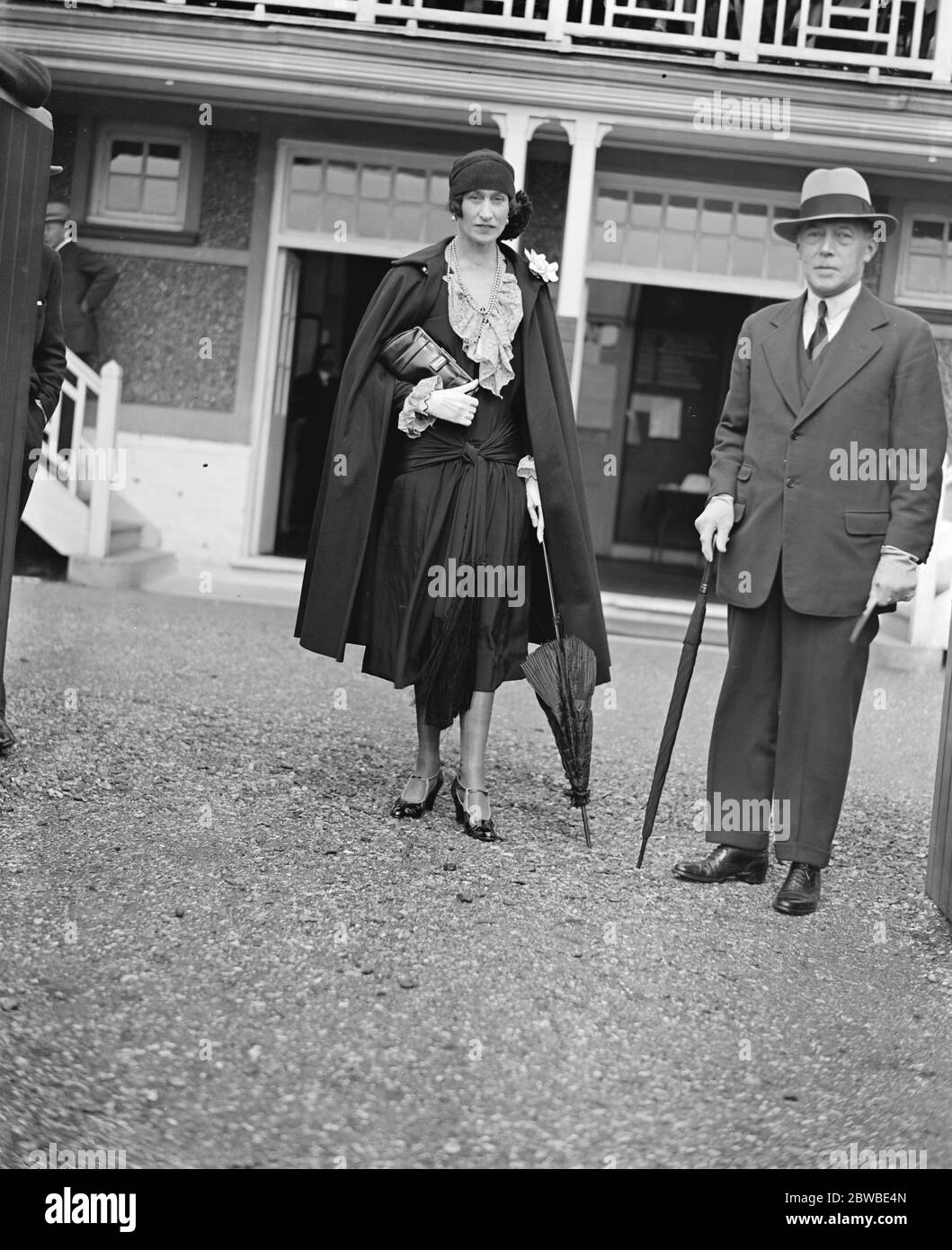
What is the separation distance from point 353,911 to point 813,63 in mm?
9154

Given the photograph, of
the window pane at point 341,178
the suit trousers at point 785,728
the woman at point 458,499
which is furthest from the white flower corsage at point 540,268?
the window pane at point 341,178

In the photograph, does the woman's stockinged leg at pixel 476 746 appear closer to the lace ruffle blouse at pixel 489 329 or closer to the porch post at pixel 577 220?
the lace ruffle blouse at pixel 489 329

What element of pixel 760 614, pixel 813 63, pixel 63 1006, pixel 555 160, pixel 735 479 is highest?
pixel 813 63

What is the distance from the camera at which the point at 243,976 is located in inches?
139

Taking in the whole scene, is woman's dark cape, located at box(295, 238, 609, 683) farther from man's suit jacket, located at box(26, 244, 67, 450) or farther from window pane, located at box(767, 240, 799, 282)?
window pane, located at box(767, 240, 799, 282)

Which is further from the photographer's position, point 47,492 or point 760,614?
point 47,492

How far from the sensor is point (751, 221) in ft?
37.8

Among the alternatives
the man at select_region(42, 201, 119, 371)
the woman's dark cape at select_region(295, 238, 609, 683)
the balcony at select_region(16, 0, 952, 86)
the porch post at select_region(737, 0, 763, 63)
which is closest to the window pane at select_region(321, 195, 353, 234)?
the balcony at select_region(16, 0, 952, 86)

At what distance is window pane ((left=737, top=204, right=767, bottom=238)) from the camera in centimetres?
1149

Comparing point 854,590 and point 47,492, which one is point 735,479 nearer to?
point 854,590

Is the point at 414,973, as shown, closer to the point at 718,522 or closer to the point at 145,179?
the point at 718,522

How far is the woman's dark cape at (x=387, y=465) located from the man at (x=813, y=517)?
1.91ft

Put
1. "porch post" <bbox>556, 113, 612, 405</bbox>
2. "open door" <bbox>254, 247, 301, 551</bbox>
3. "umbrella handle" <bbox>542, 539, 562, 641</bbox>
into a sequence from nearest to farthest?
→ "umbrella handle" <bbox>542, 539, 562, 641</bbox> < "porch post" <bbox>556, 113, 612, 405</bbox> < "open door" <bbox>254, 247, 301, 551</bbox>
